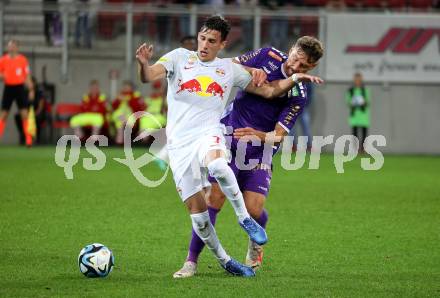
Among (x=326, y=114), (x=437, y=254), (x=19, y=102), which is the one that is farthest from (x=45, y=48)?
(x=437, y=254)

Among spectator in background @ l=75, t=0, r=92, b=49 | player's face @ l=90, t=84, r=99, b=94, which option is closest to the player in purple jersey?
player's face @ l=90, t=84, r=99, b=94

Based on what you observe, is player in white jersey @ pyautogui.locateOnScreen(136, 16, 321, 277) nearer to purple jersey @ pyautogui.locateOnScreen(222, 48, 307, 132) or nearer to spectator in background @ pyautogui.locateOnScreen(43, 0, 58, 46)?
purple jersey @ pyautogui.locateOnScreen(222, 48, 307, 132)

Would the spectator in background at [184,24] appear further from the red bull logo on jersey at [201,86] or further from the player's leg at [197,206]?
the player's leg at [197,206]

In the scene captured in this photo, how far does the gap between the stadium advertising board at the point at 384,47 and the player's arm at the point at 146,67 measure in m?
18.0

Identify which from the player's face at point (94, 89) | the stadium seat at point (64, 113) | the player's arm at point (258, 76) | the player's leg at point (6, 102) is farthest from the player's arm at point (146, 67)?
the stadium seat at point (64, 113)

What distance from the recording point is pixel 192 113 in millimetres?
8203

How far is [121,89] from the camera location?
26.2m

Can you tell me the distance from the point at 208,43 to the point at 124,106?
17.2 m

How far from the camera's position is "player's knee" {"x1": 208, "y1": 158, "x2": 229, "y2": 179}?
25.8 ft

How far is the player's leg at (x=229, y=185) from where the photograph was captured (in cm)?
788

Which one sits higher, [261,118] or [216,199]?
[261,118]

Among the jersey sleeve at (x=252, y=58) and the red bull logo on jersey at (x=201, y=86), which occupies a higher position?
the jersey sleeve at (x=252, y=58)

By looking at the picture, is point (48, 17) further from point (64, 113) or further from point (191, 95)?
point (191, 95)

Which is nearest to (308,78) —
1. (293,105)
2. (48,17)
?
(293,105)
